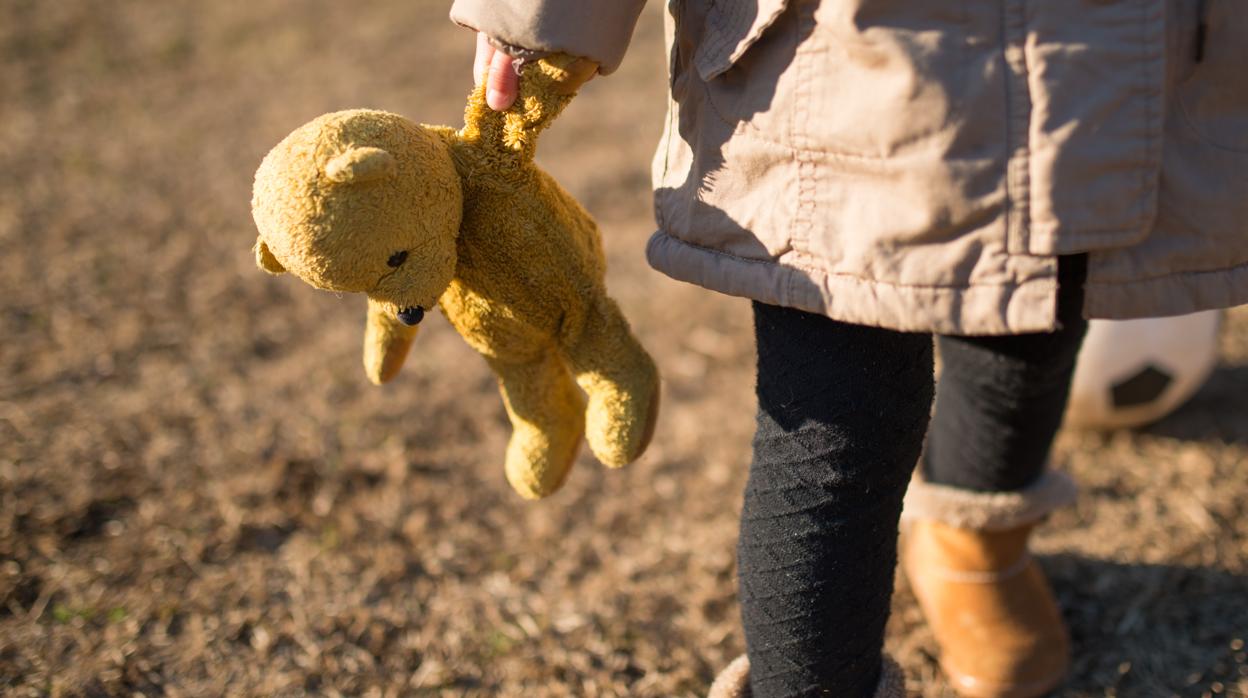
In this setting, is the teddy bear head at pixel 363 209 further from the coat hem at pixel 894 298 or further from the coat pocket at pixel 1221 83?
the coat pocket at pixel 1221 83

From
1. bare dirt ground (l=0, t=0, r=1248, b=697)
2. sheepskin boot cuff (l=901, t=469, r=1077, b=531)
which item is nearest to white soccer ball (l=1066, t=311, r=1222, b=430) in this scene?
bare dirt ground (l=0, t=0, r=1248, b=697)

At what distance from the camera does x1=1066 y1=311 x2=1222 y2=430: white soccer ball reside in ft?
8.10

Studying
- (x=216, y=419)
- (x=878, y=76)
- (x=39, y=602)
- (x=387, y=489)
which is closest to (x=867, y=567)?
(x=878, y=76)

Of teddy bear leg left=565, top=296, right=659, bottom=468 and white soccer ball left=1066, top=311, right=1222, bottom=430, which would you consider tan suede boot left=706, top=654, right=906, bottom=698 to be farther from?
white soccer ball left=1066, top=311, right=1222, bottom=430

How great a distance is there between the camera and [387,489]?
8.51ft

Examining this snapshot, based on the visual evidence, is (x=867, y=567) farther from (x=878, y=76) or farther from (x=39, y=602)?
(x=39, y=602)

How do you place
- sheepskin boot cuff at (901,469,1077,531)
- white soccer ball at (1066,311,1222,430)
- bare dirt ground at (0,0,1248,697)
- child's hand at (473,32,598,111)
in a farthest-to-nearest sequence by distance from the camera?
white soccer ball at (1066,311,1222,430) → bare dirt ground at (0,0,1248,697) → sheepskin boot cuff at (901,469,1077,531) → child's hand at (473,32,598,111)

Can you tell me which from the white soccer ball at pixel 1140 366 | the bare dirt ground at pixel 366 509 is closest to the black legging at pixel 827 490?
the bare dirt ground at pixel 366 509

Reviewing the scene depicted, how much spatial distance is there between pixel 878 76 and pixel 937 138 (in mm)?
94

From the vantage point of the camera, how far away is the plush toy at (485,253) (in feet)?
3.93

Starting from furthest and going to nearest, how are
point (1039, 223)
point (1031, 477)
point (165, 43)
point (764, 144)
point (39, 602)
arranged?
point (165, 43)
point (39, 602)
point (1031, 477)
point (764, 144)
point (1039, 223)

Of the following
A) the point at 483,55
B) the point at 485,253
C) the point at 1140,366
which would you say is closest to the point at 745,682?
the point at 485,253

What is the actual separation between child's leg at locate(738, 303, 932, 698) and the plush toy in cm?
20

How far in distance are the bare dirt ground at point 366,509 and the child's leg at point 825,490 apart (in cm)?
61
